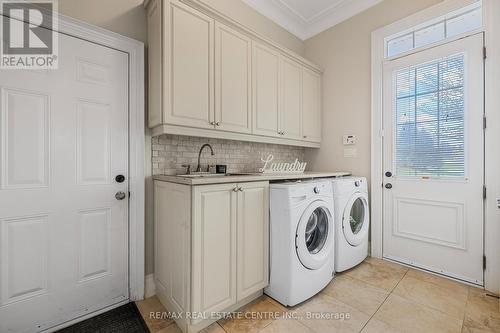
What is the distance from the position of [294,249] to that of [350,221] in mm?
951

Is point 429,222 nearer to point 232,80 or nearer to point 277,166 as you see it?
point 277,166

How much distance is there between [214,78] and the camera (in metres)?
1.78

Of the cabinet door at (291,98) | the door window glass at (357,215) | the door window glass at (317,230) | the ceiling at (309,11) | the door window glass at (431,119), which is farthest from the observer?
the ceiling at (309,11)

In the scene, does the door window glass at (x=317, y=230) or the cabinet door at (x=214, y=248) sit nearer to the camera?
the cabinet door at (x=214, y=248)

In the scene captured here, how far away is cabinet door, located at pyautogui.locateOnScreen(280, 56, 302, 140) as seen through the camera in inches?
94.2

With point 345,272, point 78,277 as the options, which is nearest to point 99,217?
point 78,277

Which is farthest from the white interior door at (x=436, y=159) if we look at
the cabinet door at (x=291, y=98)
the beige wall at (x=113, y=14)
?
the beige wall at (x=113, y=14)

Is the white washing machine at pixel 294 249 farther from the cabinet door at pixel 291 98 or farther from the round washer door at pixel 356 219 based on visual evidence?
the cabinet door at pixel 291 98

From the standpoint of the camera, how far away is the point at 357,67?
261 cm

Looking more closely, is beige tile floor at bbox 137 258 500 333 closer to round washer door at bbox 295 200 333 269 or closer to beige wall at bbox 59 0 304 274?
round washer door at bbox 295 200 333 269

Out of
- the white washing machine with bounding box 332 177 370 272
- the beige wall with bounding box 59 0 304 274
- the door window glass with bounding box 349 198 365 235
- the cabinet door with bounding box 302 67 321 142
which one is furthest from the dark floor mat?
the cabinet door with bounding box 302 67 321 142

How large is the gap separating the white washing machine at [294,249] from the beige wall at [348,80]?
1147 mm

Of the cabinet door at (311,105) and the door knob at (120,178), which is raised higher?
the cabinet door at (311,105)

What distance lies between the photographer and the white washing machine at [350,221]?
6.63 ft
